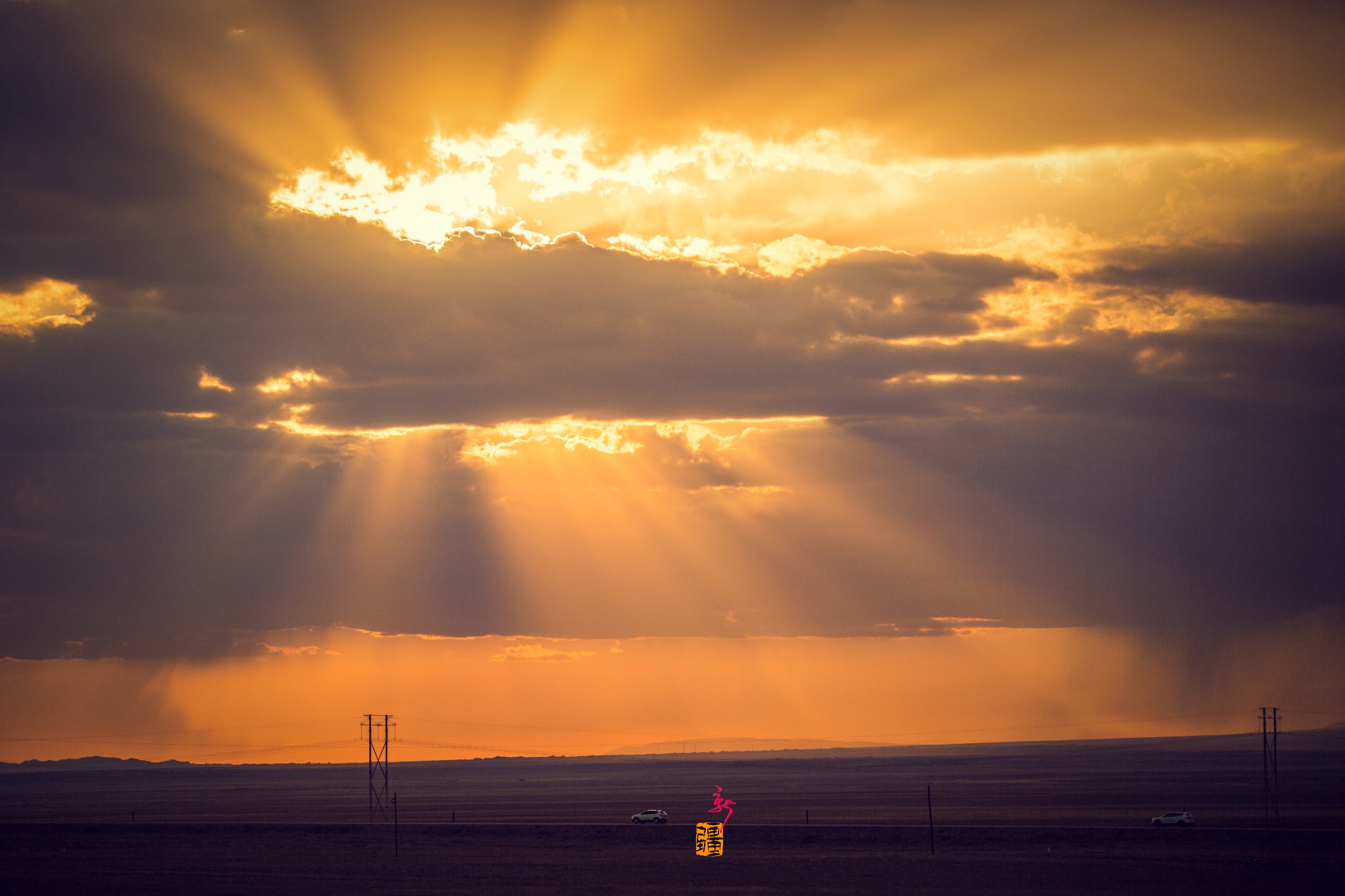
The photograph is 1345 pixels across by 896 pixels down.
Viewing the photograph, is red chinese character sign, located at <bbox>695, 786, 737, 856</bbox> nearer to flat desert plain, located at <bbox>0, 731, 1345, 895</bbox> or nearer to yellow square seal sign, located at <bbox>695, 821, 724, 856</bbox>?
yellow square seal sign, located at <bbox>695, 821, 724, 856</bbox>

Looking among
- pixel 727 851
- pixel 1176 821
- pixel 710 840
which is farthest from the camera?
pixel 1176 821

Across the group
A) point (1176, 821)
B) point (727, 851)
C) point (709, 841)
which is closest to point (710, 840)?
point (709, 841)

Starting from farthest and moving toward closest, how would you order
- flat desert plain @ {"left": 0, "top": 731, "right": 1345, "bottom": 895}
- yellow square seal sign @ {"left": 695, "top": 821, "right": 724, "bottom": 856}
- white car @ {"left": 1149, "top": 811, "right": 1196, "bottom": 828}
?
white car @ {"left": 1149, "top": 811, "right": 1196, "bottom": 828}, yellow square seal sign @ {"left": 695, "top": 821, "right": 724, "bottom": 856}, flat desert plain @ {"left": 0, "top": 731, "right": 1345, "bottom": 895}

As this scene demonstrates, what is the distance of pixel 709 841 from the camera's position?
3258 inches

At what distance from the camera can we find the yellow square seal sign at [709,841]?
80.7m

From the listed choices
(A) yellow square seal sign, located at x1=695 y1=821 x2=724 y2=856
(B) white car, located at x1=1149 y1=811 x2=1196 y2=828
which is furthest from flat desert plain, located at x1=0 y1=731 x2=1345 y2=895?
(B) white car, located at x1=1149 y1=811 x2=1196 y2=828

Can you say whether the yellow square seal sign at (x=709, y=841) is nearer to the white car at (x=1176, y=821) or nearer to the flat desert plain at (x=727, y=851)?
the flat desert plain at (x=727, y=851)

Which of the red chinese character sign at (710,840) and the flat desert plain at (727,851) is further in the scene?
the red chinese character sign at (710,840)

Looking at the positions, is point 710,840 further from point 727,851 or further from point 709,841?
point 727,851

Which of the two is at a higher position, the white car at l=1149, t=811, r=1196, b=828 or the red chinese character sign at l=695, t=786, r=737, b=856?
the red chinese character sign at l=695, t=786, r=737, b=856

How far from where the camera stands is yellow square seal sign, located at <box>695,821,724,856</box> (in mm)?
80688

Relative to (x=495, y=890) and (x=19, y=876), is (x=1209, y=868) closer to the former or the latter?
(x=495, y=890)

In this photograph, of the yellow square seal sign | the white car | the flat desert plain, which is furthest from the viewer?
the white car

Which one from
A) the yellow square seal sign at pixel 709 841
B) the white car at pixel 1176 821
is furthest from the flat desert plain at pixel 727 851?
the white car at pixel 1176 821
